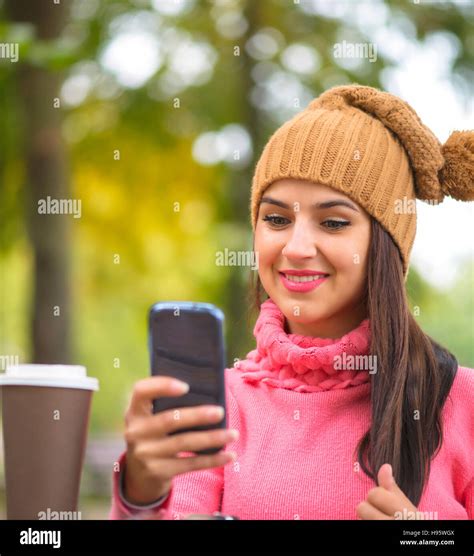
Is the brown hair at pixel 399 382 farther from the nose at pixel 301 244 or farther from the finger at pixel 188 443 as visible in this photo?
the finger at pixel 188 443

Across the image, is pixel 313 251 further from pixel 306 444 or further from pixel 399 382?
pixel 306 444

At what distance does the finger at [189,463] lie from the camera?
177 centimetres

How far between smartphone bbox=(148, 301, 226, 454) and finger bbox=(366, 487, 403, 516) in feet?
1.48

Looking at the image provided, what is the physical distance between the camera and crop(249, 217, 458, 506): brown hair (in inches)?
90.5

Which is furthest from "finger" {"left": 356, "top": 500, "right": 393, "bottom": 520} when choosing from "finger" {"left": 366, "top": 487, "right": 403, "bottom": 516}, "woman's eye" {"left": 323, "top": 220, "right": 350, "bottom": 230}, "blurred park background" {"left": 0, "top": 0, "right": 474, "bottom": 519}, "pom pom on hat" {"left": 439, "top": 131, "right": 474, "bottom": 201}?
"blurred park background" {"left": 0, "top": 0, "right": 474, "bottom": 519}

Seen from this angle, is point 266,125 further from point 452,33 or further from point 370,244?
point 370,244

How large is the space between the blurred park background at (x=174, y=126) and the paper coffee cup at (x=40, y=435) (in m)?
4.25

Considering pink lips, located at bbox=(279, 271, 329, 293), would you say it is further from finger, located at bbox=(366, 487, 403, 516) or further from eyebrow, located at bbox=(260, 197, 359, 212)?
finger, located at bbox=(366, 487, 403, 516)

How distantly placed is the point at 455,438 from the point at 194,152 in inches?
274

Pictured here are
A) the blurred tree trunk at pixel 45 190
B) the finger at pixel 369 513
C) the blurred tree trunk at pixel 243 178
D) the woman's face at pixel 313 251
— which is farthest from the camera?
the blurred tree trunk at pixel 243 178

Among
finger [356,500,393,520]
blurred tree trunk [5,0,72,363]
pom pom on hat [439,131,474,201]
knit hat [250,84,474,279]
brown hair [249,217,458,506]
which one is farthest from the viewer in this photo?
blurred tree trunk [5,0,72,363]

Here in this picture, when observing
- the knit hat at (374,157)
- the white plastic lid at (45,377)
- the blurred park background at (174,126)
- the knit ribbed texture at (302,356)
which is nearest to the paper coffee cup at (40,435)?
the white plastic lid at (45,377)

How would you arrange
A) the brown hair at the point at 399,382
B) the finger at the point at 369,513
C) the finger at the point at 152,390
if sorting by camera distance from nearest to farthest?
1. the finger at the point at 152,390
2. the finger at the point at 369,513
3. the brown hair at the point at 399,382

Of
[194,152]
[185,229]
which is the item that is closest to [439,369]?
[194,152]
